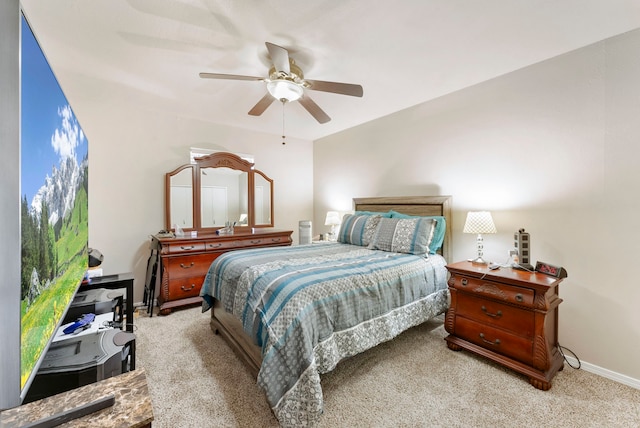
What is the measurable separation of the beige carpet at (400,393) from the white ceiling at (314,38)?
252 centimetres

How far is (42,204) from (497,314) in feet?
8.95

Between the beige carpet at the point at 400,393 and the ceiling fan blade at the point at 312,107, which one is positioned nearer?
the beige carpet at the point at 400,393

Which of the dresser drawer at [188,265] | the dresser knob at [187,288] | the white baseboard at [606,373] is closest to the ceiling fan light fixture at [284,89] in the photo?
the dresser drawer at [188,265]

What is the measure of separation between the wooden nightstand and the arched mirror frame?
301cm

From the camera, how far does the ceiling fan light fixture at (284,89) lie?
7.04 feet

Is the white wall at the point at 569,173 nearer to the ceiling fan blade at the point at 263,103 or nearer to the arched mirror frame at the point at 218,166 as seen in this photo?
the ceiling fan blade at the point at 263,103

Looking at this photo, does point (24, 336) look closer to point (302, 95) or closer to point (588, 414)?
point (302, 95)

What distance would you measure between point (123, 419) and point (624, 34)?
350cm

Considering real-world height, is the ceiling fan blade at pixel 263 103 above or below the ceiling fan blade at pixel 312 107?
above

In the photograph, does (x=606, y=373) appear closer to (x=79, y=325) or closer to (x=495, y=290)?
(x=495, y=290)

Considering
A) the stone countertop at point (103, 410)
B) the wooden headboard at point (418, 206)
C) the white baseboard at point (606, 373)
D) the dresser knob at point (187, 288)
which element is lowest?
the white baseboard at point (606, 373)

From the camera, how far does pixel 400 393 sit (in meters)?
1.81

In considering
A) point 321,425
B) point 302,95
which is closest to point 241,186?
point 302,95

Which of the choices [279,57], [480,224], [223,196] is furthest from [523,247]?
[223,196]
